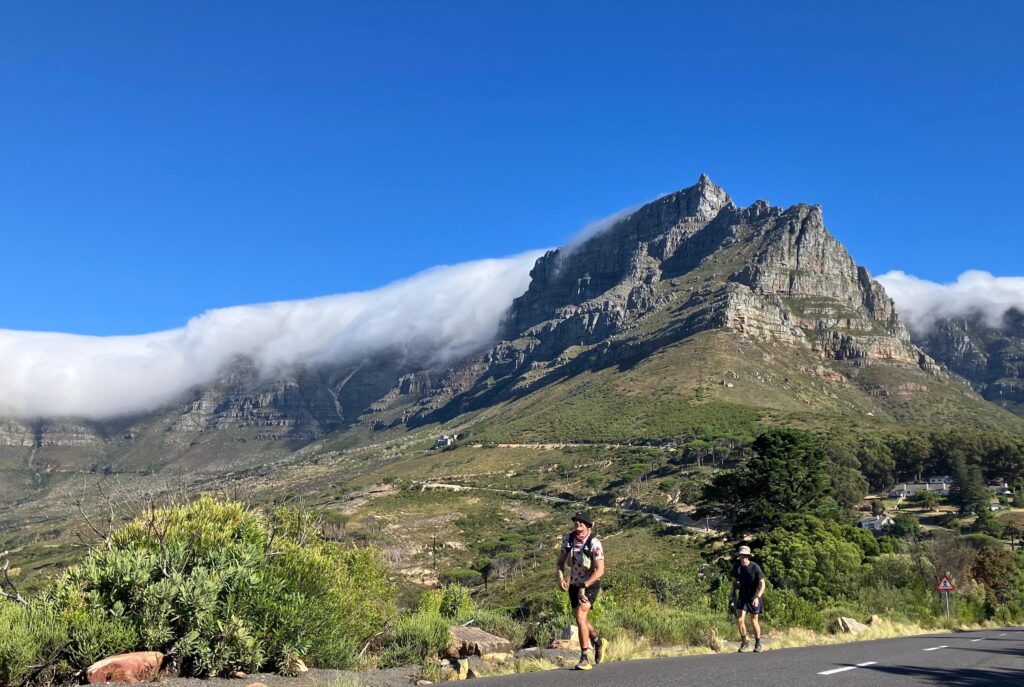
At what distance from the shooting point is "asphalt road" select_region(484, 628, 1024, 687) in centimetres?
895

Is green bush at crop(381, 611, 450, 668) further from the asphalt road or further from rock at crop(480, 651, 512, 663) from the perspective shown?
the asphalt road

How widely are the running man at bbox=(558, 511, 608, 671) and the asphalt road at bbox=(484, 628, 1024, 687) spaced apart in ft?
1.54

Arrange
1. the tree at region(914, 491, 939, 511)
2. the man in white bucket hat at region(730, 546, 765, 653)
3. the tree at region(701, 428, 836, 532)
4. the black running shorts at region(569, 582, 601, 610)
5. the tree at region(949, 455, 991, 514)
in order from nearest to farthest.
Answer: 1. the black running shorts at region(569, 582, 601, 610)
2. the man in white bucket hat at region(730, 546, 765, 653)
3. the tree at region(701, 428, 836, 532)
4. the tree at region(949, 455, 991, 514)
5. the tree at region(914, 491, 939, 511)

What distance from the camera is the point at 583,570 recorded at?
1019 cm

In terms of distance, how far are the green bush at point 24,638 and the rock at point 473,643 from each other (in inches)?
255

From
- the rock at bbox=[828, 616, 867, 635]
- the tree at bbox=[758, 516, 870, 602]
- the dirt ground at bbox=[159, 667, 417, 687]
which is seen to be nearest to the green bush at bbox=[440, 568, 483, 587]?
the tree at bbox=[758, 516, 870, 602]

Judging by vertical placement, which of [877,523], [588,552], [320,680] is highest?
[588,552]

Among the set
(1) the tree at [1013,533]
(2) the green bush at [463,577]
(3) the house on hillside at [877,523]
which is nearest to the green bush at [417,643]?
(2) the green bush at [463,577]

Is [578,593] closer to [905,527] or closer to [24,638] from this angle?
[24,638]

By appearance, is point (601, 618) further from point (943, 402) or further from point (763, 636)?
point (943, 402)

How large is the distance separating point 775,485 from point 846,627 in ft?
101

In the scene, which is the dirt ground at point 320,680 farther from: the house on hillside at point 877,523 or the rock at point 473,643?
the house on hillside at point 877,523

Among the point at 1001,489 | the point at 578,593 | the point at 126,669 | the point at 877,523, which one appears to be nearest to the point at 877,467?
the point at 1001,489

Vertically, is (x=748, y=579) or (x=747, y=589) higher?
(x=748, y=579)
